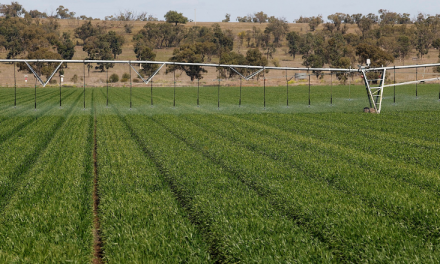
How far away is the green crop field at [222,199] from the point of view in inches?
230

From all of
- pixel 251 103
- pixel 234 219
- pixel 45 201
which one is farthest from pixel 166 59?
pixel 234 219

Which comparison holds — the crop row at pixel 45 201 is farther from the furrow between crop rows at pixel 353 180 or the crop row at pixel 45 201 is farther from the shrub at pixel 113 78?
the shrub at pixel 113 78

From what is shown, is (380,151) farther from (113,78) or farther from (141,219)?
(113,78)

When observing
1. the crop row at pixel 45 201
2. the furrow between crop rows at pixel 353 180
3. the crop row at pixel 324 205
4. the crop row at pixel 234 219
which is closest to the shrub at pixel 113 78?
the crop row at pixel 45 201

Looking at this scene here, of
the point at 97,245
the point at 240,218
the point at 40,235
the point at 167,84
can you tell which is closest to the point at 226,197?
the point at 240,218

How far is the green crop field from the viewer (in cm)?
583

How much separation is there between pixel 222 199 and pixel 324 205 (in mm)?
1865

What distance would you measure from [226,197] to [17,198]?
407 centimetres

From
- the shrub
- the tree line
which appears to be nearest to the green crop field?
the tree line

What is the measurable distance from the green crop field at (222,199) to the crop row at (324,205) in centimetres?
3

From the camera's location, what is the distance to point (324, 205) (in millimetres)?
7559

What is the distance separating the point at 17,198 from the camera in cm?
833

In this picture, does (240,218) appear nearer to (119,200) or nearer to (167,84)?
(119,200)

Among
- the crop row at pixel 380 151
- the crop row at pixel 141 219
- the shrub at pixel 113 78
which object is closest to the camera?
the crop row at pixel 141 219
